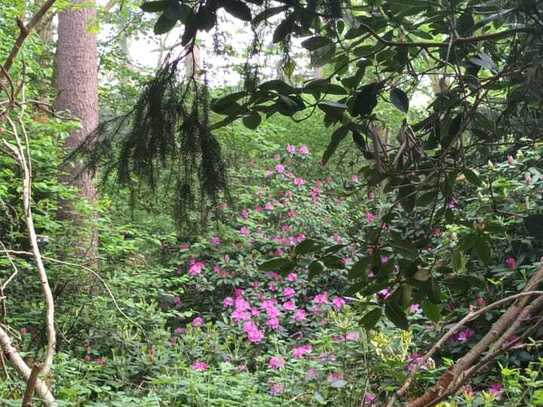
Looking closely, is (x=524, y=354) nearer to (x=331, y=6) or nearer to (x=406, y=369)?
(x=406, y=369)

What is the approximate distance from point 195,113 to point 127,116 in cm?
17

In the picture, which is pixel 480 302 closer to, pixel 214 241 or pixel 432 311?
pixel 432 311

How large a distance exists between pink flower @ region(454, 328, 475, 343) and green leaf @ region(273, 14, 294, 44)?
249cm

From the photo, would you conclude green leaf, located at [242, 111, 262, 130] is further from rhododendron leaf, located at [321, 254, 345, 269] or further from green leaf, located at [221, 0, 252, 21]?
rhododendron leaf, located at [321, 254, 345, 269]

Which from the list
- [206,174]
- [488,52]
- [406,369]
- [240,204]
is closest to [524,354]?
[406,369]

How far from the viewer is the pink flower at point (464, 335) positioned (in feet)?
10.6

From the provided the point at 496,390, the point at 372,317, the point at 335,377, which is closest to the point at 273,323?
the point at 335,377

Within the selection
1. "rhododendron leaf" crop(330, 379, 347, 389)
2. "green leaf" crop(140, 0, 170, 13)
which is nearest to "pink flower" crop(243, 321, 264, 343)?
"rhododendron leaf" crop(330, 379, 347, 389)

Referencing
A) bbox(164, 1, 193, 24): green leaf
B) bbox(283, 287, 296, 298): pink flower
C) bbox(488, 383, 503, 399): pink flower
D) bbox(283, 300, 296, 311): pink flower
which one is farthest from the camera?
bbox(283, 287, 296, 298): pink flower

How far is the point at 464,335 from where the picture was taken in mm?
3229

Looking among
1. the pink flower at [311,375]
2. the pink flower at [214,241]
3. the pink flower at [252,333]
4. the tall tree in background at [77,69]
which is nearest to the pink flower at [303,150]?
the pink flower at [214,241]

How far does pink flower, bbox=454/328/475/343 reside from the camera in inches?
127

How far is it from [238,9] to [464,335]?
8.69 feet

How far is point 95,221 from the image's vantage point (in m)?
4.03
